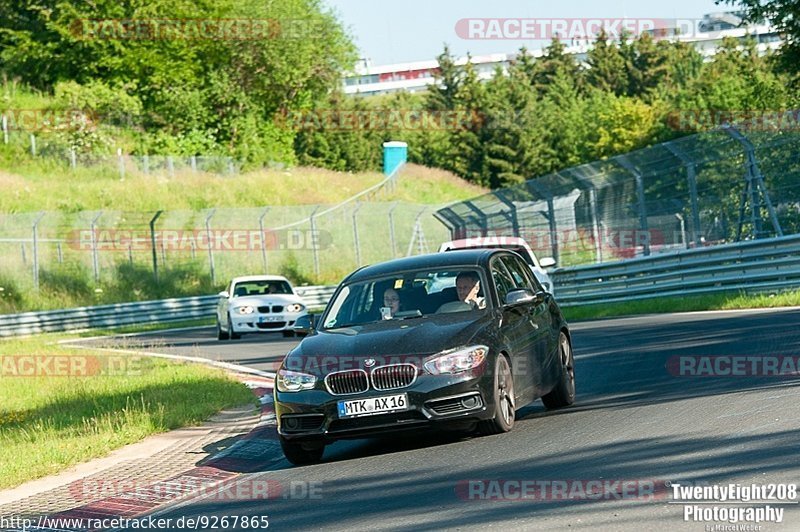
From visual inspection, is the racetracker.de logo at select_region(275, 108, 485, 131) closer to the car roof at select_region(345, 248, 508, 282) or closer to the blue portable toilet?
the blue portable toilet

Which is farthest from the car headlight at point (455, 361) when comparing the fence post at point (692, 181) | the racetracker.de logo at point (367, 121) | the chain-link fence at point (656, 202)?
the racetracker.de logo at point (367, 121)

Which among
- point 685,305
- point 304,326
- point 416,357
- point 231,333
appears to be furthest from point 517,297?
point 231,333

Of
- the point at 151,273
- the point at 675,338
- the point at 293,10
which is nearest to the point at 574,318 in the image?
the point at 675,338

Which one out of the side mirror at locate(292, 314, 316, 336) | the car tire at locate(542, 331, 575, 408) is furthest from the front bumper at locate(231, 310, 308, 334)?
the side mirror at locate(292, 314, 316, 336)

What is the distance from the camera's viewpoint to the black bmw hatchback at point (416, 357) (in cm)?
994

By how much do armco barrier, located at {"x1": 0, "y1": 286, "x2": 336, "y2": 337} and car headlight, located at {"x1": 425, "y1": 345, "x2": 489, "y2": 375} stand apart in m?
29.5

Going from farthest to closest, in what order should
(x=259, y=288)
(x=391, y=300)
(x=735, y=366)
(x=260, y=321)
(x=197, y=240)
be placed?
(x=197, y=240) → (x=259, y=288) → (x=260, y=321) → (x=735, y=366) → (x=391, y=300)

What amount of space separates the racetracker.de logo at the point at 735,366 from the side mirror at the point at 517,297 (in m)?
2.87

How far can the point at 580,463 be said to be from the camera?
28.5 feet

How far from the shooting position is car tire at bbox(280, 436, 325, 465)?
405 inches

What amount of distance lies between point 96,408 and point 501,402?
600 cm

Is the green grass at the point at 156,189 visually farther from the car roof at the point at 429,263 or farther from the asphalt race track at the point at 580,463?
the asphalt race track at the point at 580,463

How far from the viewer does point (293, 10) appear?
78.1 metres

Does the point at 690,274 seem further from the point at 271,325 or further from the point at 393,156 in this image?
the point at 393,156
